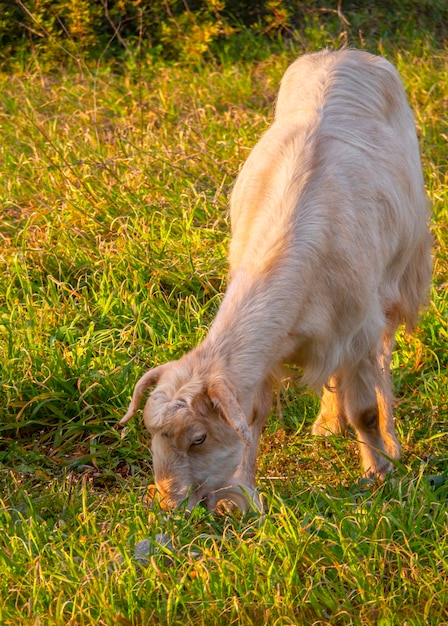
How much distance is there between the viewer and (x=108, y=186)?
7094 mm

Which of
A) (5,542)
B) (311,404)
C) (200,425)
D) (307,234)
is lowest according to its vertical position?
(311,404)

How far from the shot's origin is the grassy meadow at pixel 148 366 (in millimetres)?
3941

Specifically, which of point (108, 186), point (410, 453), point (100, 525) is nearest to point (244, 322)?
point (100, 525)

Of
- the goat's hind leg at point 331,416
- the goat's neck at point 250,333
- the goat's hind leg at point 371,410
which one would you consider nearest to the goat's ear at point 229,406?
the goat's neck at point 250,333

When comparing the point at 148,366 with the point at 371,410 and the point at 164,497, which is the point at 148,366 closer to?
the point at 371,410

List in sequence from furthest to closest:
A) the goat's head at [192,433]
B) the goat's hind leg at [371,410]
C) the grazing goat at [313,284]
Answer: the goat's hind leg at [371,410] < the grazing goat at [313,284] < the goat's head at [192,433]

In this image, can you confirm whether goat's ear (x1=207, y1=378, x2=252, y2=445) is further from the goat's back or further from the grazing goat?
the goat's back

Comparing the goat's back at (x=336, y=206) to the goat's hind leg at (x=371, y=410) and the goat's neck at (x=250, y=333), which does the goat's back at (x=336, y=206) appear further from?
the goat's hind leg at (x=371, y=410)

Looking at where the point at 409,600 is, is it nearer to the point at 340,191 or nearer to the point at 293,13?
the point at 340,191

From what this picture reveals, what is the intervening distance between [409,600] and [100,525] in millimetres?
1415

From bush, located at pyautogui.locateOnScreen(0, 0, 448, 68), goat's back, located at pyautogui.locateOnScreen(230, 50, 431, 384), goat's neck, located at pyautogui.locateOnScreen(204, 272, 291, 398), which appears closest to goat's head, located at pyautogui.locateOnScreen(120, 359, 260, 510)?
goat's neck, located at pyautogui.locateOnScreen(204, 272, 291, 398)

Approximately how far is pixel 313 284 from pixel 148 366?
161 centimetres

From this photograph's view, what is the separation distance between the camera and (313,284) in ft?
14.7

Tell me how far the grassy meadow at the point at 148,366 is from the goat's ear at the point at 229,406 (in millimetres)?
470
